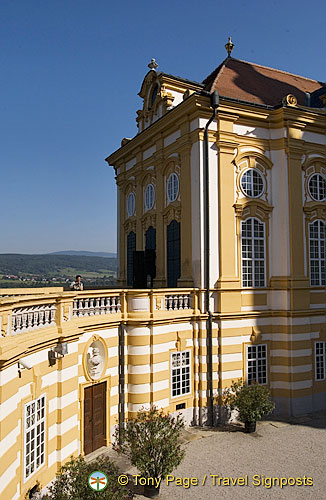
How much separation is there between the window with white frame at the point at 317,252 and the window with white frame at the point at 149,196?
25.3 ft

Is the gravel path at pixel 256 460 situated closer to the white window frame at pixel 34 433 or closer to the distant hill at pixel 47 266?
the white window frame at pixel 34 433

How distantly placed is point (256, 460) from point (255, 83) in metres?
16.7

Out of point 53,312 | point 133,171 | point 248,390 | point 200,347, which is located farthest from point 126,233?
point 53,312

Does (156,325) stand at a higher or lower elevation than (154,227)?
lower

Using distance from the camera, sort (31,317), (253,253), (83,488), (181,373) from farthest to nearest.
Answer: (253,253) → (181,373) → (31,317) → (83,488)

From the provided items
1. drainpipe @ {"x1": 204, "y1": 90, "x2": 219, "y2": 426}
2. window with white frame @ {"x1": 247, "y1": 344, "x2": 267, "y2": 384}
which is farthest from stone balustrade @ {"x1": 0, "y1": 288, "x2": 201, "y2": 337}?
window with white frame @ {"x1": 247, "y1": 344, "x2": 267, "y2": 384}

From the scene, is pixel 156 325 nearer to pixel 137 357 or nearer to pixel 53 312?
pixel 137 357

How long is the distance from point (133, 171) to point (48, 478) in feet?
53.3

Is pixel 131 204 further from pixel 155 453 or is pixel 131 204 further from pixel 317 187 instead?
pixel 155 453

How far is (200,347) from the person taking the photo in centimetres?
1672

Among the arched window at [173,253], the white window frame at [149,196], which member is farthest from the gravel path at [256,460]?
the white window frame at [149,196]

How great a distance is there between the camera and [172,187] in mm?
19516

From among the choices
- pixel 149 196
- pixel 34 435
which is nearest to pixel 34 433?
pixel 34 435

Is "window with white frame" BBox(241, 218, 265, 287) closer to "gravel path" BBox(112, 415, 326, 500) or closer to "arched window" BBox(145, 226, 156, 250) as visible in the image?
"arched window" BBox(145, 226, 156, 250)
